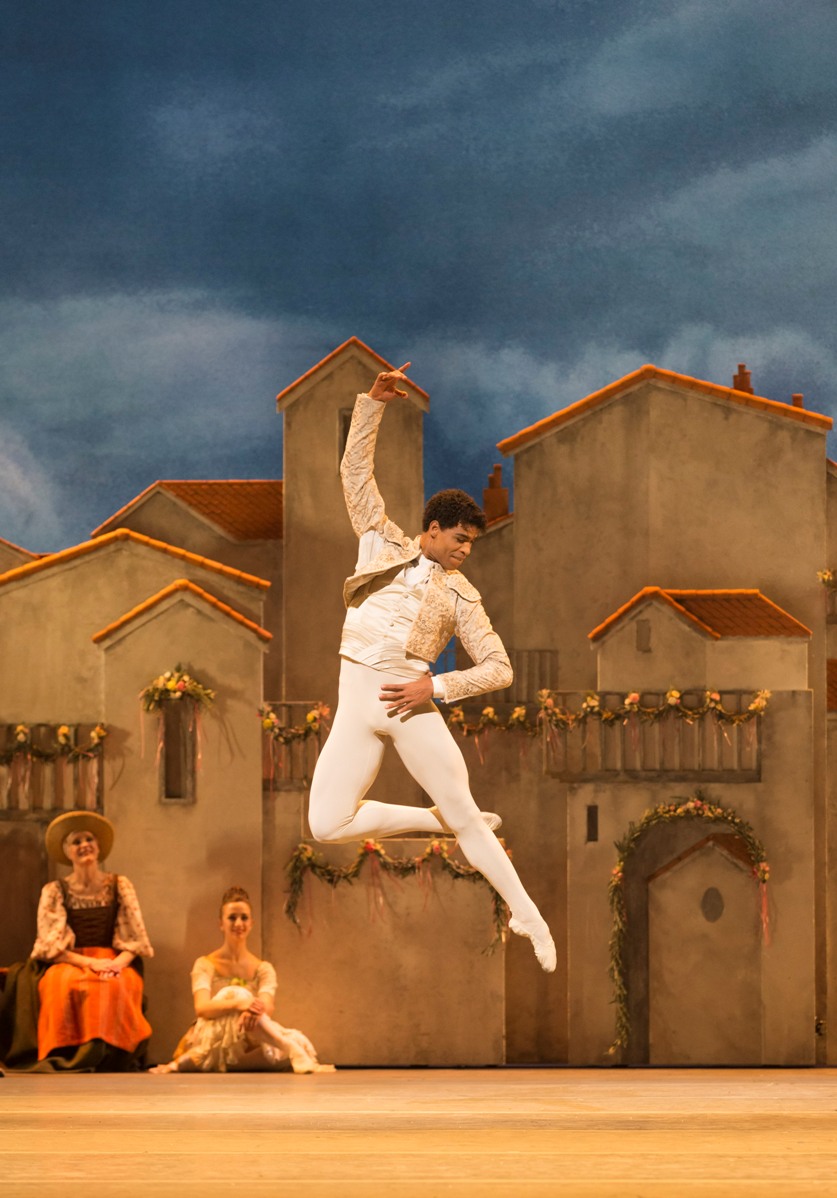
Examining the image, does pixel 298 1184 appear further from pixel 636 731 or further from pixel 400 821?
pixel 636 731

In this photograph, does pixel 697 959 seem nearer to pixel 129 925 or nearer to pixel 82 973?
pixel 129 925

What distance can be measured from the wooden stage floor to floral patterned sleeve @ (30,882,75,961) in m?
2.68

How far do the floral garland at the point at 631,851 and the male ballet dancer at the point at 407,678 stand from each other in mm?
7050

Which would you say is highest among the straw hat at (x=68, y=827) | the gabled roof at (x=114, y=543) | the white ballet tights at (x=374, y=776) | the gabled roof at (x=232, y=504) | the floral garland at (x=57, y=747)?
the gabled roof at (x=232, y=504)

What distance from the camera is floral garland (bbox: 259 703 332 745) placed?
43.3 feet

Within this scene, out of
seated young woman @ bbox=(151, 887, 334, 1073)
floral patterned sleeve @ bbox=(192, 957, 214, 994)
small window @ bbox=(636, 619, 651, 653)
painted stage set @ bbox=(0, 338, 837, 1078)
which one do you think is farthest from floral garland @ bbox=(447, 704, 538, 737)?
floral patterned sleeve @ bbox=(192, 957, 214, 994)

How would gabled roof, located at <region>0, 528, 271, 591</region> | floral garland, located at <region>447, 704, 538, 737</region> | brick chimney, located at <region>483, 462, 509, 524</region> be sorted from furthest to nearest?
brick chimney, located at <region>483, 462, 509, 524</region>
floral garland, located at <region>447, 704, 538, 737</region>
gabled roof, located at <region>0, 528, 271, 591</region>

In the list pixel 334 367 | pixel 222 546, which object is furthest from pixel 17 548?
pixel 334 367

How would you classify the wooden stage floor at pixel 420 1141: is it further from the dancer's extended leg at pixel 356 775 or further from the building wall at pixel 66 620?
the building wall at pixel 66 620

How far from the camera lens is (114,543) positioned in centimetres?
1396

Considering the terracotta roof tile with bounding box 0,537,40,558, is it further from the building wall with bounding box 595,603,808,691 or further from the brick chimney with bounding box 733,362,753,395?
the brick chimney with bounding box 733,362,753,395

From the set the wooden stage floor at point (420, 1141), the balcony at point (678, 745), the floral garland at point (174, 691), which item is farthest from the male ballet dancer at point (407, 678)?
the balcony at point (678, 745)

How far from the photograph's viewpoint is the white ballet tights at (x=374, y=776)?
688 centimetres

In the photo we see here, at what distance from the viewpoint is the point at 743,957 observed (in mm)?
14008
